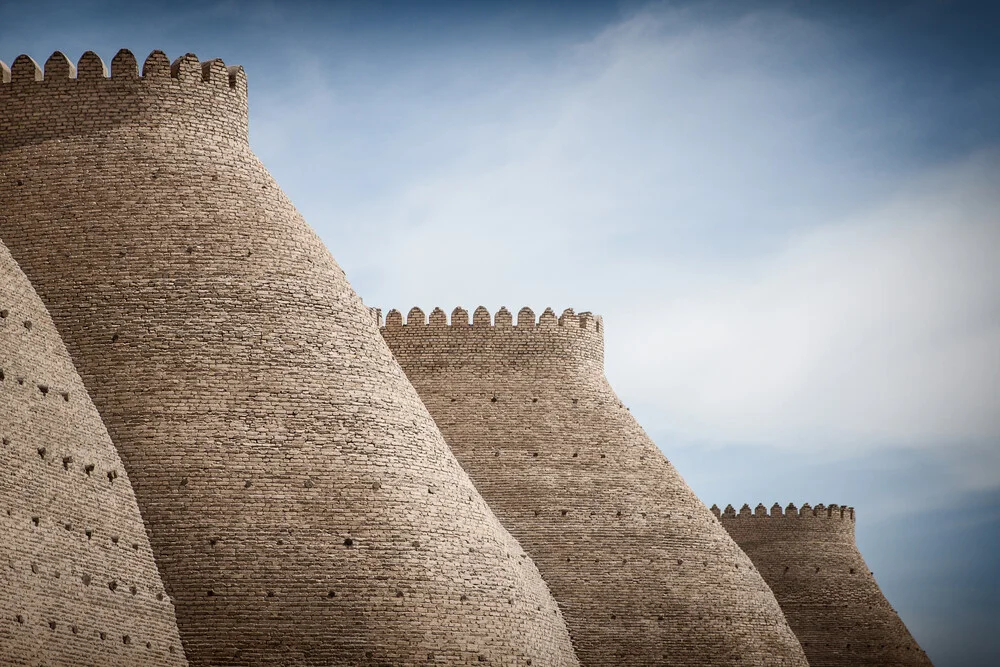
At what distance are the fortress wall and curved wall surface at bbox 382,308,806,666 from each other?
1057 centimetres

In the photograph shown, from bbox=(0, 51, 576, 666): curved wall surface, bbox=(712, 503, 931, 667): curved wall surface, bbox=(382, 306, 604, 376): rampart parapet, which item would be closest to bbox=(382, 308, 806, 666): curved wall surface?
bbox=(382, 306, 604, 376): rampart parapet

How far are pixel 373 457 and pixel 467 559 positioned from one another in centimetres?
225

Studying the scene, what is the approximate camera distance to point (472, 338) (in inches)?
1399

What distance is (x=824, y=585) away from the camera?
4400cm

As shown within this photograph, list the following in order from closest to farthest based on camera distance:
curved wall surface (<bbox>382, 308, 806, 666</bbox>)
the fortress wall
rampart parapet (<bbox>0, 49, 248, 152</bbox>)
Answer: the fortress wall < rampart parapet (<bbox>0, 49, 248, 152</bbox>) < curved wall surface (<bbox>382, 308, 806, 666</bbox>)

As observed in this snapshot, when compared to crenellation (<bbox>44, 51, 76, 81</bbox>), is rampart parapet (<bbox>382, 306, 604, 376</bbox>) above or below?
below

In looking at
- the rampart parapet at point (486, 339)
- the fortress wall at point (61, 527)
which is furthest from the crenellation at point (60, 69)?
the rampart parapet at point (486, 339)

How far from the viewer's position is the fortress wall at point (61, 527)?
72.5ft

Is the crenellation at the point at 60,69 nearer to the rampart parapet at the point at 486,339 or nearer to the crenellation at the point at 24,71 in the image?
the crenellation at the point at 24,71

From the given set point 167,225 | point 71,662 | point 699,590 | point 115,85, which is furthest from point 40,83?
point 699,590

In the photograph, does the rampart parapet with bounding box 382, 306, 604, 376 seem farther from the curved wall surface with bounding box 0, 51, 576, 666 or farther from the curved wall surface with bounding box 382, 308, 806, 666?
the curved wall surface with bounding box 0, 51, 576, 666

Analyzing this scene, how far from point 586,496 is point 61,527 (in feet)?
44.6

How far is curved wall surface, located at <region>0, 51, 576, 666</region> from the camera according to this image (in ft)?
81.9

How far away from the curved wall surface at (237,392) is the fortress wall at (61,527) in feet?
2.13
